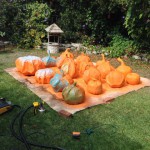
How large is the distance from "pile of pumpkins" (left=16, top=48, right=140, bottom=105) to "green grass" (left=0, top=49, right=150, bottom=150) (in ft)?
1.32

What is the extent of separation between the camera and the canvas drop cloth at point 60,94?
4.31m

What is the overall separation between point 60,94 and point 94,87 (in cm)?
71

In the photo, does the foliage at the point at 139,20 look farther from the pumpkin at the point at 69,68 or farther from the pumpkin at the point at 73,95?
the pumpkin at the point at 73,95

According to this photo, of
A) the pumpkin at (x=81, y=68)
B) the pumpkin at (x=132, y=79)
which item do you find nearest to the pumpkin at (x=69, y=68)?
the pumpkin at (x=81, y=68)

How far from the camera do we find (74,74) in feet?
18.4

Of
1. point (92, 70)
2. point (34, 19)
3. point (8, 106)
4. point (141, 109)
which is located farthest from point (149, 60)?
point (8, 106)

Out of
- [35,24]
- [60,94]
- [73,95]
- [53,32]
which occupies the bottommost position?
[60,94]

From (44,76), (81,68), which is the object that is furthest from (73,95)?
(81,68)

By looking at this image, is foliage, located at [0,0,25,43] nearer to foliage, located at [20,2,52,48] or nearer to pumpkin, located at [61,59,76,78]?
foliage, located at [20,2,52,48]

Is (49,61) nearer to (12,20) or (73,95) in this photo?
(73,95)

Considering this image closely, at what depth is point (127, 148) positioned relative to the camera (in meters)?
3.18

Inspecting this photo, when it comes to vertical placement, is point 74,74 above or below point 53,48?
below

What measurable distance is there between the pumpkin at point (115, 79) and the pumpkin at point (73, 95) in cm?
103

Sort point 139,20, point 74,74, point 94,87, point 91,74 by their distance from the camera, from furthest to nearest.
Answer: point 139,20, point 74,74, point 91,74, point 94,87
